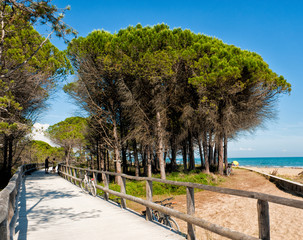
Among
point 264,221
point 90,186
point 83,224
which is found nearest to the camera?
point 264,221

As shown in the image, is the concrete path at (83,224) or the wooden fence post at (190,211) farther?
the concrete path at (83,224)

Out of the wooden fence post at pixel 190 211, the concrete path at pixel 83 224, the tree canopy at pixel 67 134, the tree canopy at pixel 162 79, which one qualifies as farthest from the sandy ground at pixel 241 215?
the tree canopy at pixel 67 134

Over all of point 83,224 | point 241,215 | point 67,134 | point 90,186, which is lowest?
point 241,215

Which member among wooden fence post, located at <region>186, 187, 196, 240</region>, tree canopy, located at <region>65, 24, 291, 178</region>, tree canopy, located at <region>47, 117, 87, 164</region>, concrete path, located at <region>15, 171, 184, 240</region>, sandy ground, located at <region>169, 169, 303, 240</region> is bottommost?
sandy ground, located at <region>169, 169, 303, 240</region>

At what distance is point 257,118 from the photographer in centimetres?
2498

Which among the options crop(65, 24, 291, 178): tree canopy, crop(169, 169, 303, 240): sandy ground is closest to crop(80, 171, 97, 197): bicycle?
crop(169, 169, 303, 240): sandy ground

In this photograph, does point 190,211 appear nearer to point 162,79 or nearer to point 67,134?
point 162,79

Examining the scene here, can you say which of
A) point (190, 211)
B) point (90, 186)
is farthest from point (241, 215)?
point (190, 211)

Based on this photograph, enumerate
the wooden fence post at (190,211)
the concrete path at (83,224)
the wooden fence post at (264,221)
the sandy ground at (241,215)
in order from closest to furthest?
the wooden fence post at (264,221) → the wooden fence post at (190,211) → the concrete path at (83,224) → the sandy ground at (241,215)

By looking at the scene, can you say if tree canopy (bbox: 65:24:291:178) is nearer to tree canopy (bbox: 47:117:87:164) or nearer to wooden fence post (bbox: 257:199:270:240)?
wooden fence post (bbox: 257:199:270:240)

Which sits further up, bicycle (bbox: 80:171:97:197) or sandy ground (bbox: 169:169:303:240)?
bicycle (bbox: 80:171:97:197)

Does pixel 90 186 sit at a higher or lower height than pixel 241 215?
higher

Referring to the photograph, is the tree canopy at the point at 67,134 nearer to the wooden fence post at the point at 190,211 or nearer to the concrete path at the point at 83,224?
the concrete path at the point at 83,224

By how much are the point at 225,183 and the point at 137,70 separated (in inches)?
450
